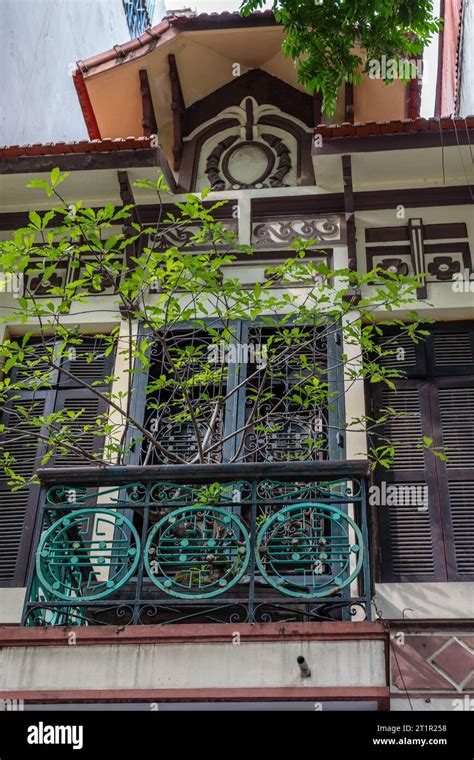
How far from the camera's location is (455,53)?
13.7 m

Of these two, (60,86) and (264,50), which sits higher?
(60,86)

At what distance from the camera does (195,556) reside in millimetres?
6379

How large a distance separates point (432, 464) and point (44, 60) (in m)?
7.34

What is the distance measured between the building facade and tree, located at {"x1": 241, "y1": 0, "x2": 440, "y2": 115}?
600 mm

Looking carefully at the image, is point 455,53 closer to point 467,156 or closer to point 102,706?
point 467,156

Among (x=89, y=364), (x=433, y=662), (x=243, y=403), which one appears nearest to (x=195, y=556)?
(x=433, y=662)

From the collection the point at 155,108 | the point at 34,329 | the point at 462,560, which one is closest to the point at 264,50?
the point at 155,108

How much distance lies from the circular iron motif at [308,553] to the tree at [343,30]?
3360 millimetres

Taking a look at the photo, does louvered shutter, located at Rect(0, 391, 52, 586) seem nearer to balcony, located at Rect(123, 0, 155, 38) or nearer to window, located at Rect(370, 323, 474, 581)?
window, located at Rect(370, 323, 474, 581)

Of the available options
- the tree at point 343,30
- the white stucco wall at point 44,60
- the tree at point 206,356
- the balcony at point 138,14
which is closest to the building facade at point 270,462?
the tree at point 206,356

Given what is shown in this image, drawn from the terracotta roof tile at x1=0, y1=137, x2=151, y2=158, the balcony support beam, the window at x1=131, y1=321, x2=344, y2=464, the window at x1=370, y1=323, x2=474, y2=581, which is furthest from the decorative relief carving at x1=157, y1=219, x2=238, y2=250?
the balcony support beam

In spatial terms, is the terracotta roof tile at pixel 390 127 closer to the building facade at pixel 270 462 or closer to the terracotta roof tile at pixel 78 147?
the building facade at pixel 270 462

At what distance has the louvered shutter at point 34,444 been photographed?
7855 millimetres
